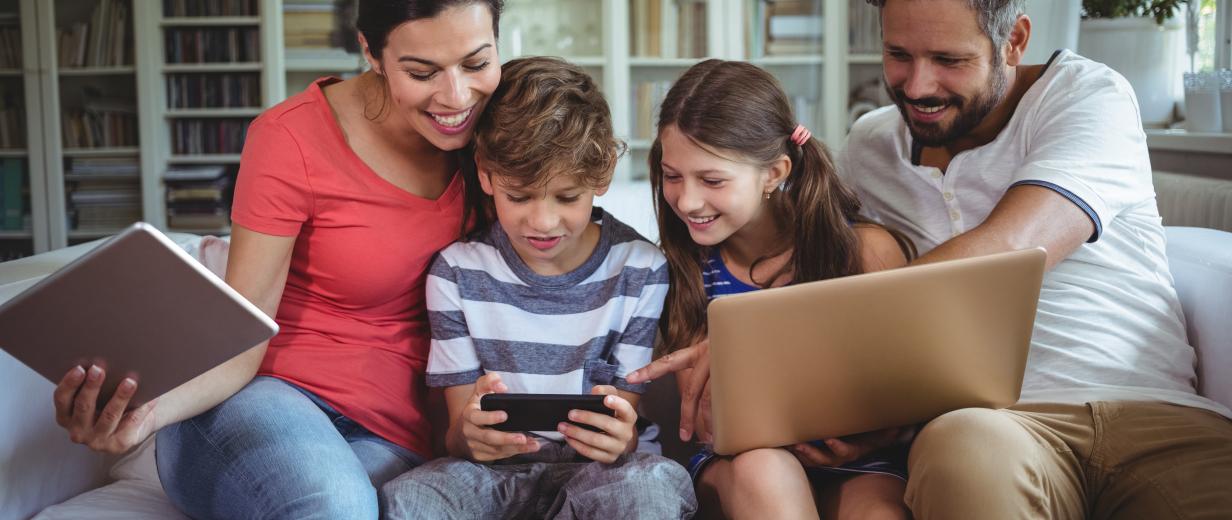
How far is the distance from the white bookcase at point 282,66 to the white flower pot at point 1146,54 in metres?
1.66

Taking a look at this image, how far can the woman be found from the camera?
119 centimetres

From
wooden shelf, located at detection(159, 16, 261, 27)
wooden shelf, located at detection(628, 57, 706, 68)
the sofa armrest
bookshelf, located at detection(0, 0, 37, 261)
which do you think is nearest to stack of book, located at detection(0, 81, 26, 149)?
bookshelf, located at detection(0, 0, 37, 261)

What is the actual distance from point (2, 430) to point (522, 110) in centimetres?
80

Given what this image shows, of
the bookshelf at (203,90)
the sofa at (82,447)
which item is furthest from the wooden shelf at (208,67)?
the sofa at (82,447)

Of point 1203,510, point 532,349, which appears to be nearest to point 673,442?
point 532,349

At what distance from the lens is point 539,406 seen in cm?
116

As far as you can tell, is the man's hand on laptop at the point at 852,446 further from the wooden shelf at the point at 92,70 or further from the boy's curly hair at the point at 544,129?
the wooden shelf at the point at 92,70

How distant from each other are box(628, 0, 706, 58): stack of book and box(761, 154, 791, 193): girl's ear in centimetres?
265

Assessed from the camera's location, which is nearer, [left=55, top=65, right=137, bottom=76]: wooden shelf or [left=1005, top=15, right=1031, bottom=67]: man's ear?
[left=1005, top=15, right=1031, bottom=67]: man's ear

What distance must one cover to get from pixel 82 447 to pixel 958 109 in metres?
1.36

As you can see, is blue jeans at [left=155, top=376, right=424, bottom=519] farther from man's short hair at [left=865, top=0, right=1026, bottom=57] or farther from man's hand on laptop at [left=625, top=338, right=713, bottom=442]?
man's short hair at [left=865, top=0, right=1026, bottom=57]

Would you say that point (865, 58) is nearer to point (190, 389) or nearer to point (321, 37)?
point (321, 37)

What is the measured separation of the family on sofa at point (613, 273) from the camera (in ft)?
3.98

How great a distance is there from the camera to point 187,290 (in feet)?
3.11
